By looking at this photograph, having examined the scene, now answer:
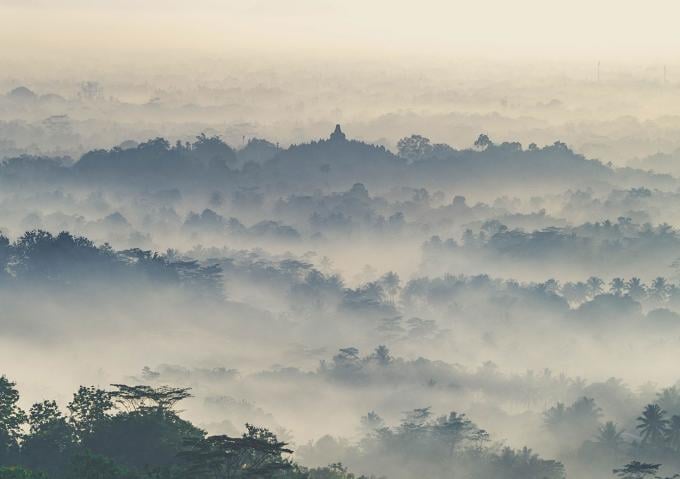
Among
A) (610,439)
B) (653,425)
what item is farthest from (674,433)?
(610,439)

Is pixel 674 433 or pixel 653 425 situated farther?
pixel 653 425

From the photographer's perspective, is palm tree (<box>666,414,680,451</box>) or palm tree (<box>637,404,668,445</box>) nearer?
palm tree (<box>666,414,680,451</box>)

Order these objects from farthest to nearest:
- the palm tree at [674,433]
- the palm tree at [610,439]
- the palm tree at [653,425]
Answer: the palm tree at [653,425] → the palm tree at [674,433] → the palm tree at [610,439]

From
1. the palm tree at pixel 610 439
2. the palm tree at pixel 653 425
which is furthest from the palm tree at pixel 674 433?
the palm tree at pixel 610 439

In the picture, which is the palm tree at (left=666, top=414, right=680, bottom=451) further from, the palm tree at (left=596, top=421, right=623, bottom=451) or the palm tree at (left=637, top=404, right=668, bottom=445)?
the palm tree at (left=596, top=421, right=623, bottom=451)

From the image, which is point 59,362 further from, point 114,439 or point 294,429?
point 114,439

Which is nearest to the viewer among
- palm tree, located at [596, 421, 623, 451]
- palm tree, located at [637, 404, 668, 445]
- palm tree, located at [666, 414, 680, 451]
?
palm tree, located at [596, 421, 623, 451]

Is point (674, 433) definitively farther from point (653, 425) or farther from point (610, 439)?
point (610, 439)

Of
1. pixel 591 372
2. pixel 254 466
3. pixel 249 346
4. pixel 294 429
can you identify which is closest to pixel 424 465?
pixel 294 429

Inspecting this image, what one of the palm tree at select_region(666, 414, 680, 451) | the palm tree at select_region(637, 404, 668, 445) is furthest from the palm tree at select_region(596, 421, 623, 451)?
the palm tree at select_region(666, 414, 680, 451)

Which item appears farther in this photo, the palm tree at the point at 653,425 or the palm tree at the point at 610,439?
the palm tree at the point at 653,425

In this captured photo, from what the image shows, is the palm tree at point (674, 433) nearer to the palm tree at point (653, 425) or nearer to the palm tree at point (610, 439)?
the palm tree at point (653, 425)
